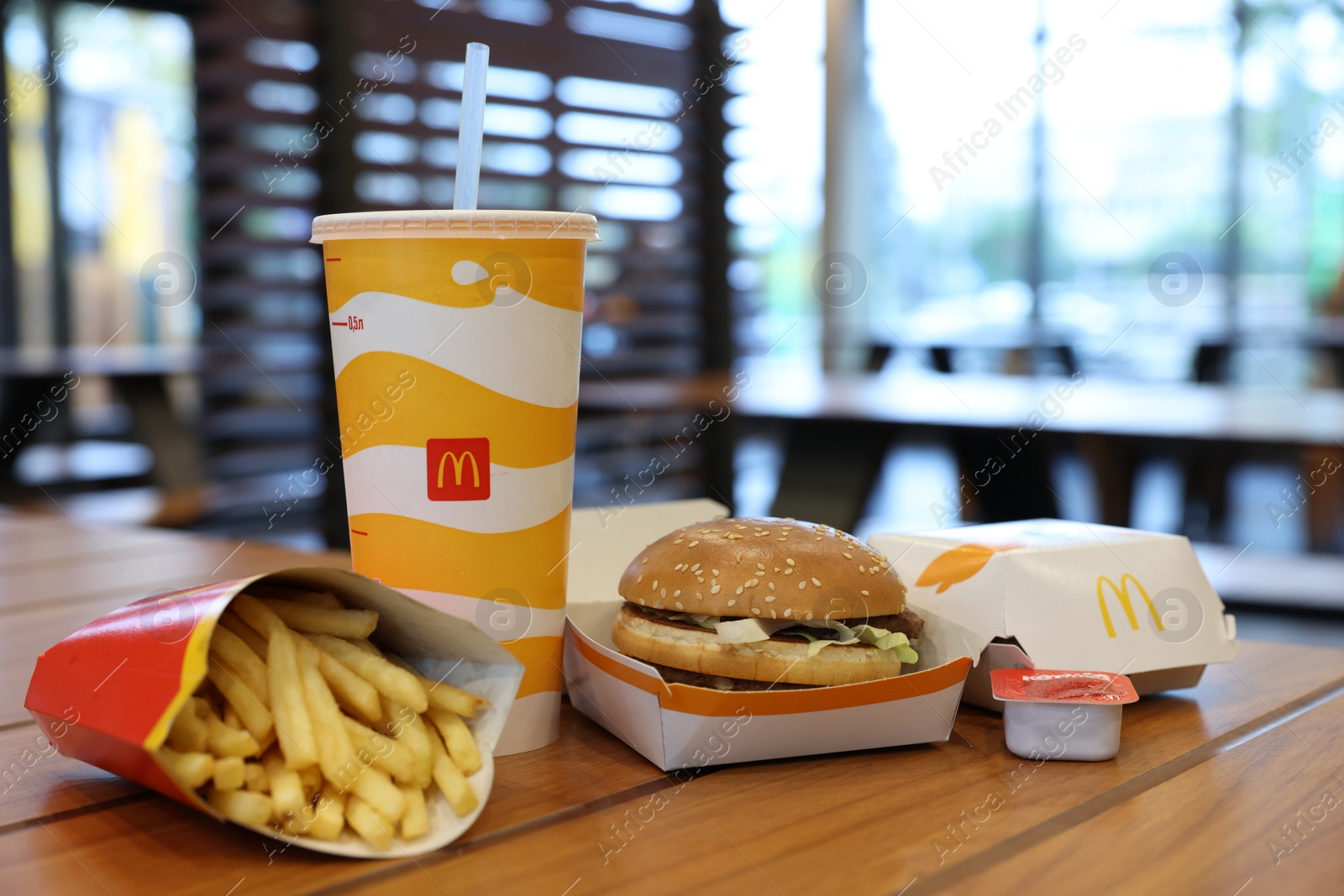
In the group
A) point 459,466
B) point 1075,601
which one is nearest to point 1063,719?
point 1075,601

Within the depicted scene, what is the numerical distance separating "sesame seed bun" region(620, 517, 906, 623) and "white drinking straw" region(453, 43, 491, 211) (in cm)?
30

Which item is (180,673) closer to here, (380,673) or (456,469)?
(380,673)

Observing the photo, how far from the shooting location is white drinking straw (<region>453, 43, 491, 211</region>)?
826 mm

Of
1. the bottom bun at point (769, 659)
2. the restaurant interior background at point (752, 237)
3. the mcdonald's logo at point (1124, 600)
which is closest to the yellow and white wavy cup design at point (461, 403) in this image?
the bottom bun at point (769, 659)

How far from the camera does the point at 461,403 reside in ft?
2.64

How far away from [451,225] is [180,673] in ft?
1.11

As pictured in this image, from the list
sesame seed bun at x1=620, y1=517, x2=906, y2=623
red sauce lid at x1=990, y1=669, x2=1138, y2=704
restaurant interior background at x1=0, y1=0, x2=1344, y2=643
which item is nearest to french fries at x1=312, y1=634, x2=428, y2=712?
sesame seed bun at x1=620, y1=517, x2=906, y2=623

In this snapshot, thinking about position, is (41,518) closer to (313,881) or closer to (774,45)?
(313,881)

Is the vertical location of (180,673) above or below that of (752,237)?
below

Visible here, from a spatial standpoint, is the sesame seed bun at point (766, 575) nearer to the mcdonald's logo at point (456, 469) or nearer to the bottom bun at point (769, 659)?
the bottom bun at point (769, 659)

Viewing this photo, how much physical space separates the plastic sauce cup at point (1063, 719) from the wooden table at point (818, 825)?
11mm

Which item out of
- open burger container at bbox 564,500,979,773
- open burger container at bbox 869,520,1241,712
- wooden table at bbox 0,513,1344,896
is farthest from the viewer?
open burger container at bbox 869,520,1241,712

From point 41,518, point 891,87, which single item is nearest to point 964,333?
point 891,87

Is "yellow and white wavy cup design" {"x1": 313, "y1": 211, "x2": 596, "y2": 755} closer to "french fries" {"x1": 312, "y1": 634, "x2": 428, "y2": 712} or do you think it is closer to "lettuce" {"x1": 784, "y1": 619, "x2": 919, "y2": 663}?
"french fries" {"x1": 312, "y1": 634, "x2": 428, "y2": 712}
